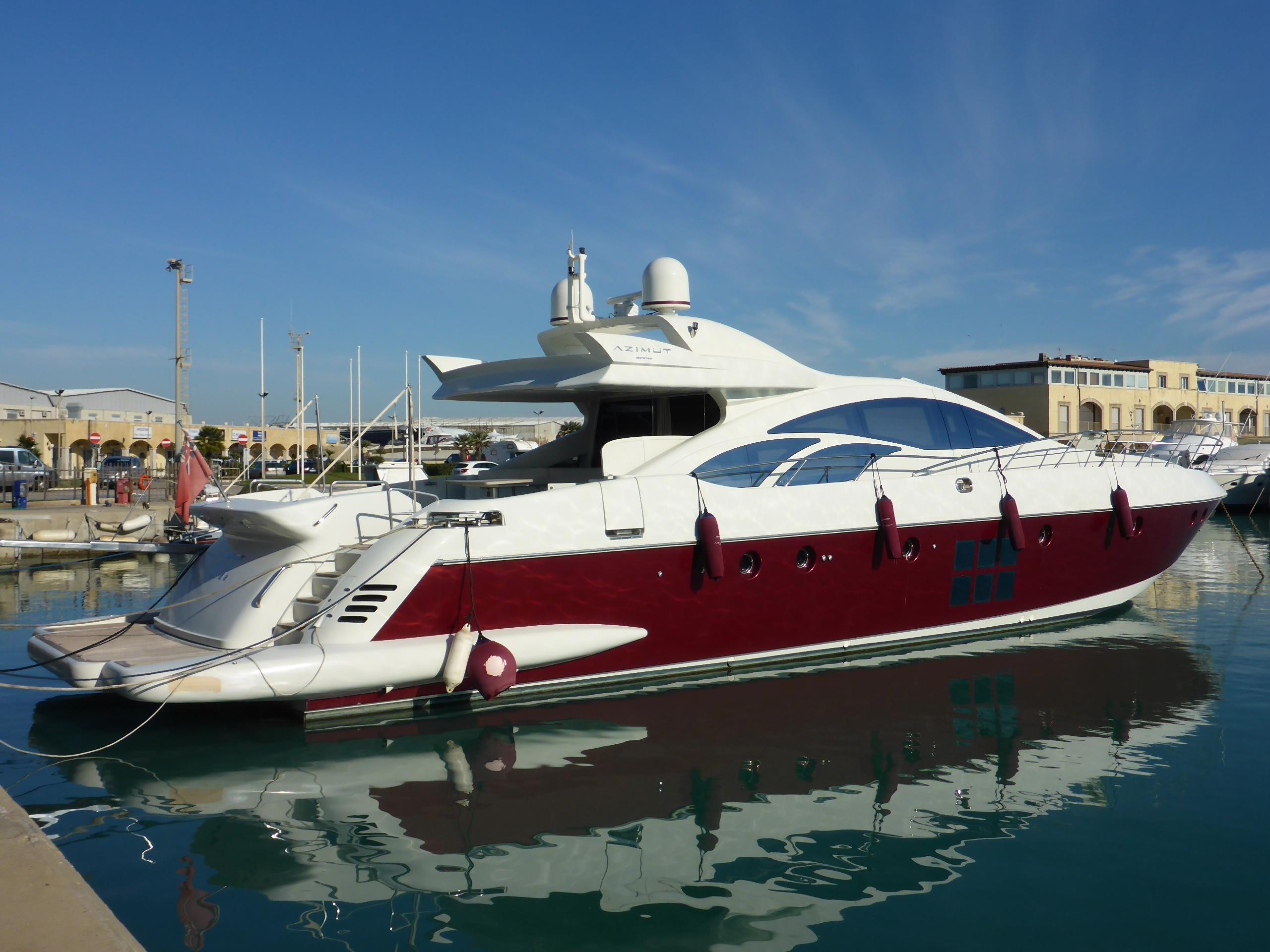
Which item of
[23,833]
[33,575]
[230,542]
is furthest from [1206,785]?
[33,575]

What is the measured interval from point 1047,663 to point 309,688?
22.6 ft

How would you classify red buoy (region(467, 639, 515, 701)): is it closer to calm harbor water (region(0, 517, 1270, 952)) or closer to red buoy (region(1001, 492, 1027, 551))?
calm harbor water (region(0, 517, 1270, 952))

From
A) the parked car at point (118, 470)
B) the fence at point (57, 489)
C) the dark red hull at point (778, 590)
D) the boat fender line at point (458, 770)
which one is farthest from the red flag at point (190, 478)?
the parked car at point (118, 470)

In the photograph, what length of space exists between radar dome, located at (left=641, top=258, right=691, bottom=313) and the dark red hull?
2.60 m

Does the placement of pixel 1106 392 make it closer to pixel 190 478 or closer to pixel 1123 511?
pixel 1123 511

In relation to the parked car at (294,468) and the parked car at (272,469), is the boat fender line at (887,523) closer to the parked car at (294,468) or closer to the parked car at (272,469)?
the parked car at (294,468)

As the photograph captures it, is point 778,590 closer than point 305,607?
No

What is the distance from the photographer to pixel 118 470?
34.9 metres

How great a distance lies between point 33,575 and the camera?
16.0 meters

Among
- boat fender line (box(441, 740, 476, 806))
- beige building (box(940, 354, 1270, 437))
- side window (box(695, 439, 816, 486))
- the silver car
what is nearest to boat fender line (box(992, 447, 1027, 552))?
side window (box(695, 439, 816, 486))

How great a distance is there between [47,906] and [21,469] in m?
27.8

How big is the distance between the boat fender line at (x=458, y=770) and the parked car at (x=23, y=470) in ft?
74.0

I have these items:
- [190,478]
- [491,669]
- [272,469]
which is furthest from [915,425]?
[272,469]

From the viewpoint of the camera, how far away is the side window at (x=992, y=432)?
11086 mm
